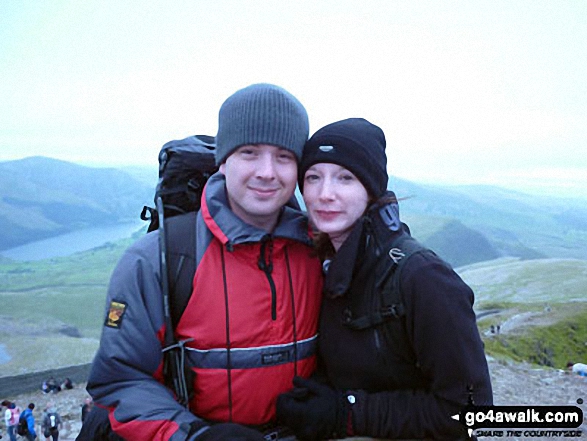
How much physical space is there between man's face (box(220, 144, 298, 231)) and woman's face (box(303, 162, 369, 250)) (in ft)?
0.84

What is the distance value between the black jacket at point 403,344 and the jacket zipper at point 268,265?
484 mm

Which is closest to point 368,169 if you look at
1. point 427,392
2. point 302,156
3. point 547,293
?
point 302,156

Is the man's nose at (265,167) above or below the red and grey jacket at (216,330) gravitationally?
above

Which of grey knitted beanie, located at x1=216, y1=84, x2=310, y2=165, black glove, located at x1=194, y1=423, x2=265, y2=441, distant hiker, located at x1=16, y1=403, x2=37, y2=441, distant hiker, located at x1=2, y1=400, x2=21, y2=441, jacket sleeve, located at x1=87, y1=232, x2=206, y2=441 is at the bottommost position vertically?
distant hiker, located at x1=2, y1=400, x2=21, y2=441

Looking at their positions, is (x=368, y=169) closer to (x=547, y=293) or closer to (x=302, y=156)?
(x=302, y=156)

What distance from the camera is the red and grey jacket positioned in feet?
11.5

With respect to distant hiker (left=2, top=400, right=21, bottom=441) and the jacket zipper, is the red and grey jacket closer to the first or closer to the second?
the jacket zipper

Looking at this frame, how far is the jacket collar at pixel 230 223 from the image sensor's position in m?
3.89

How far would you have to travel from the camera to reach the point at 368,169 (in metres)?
4.07

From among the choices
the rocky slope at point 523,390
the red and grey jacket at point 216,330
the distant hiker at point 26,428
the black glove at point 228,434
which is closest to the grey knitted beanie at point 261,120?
the red and grey jacket at point 216,330

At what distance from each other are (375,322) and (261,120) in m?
1.98

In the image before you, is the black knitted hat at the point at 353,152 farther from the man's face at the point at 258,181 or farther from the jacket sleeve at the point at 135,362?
the jacket sleeve at the point at 135,362

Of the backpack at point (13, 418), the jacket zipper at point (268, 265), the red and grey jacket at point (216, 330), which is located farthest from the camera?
the backpack at point (13, 418)

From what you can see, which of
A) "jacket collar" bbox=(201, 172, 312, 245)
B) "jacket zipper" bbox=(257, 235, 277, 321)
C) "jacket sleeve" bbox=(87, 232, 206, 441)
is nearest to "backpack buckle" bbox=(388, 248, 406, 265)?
"jacket collar" bbox=(201, 172, 312, 245)
